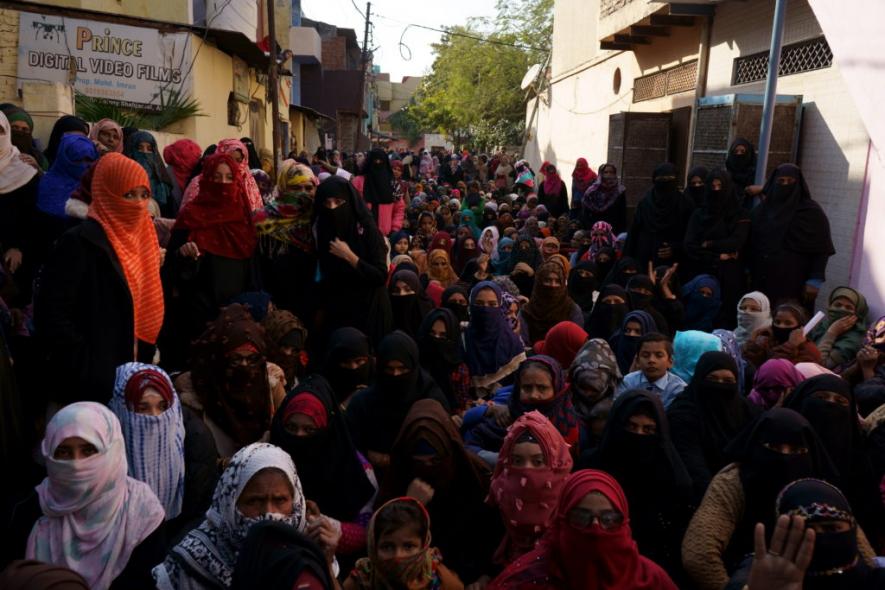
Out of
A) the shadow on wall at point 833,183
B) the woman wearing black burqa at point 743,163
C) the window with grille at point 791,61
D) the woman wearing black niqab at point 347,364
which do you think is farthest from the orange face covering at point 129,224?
the window with grille at point 791,61

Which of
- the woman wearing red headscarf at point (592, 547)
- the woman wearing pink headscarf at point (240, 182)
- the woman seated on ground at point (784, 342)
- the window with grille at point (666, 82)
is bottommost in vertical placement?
the woman wearing red headscarf at point (592, 547)

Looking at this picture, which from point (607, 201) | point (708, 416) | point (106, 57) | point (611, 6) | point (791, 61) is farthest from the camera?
point (611, 6)

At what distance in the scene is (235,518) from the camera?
7.55 feet

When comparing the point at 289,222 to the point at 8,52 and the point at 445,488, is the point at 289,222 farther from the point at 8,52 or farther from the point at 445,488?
the point at 8,52

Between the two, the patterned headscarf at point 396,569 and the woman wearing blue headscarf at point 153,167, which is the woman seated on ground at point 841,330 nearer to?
the patterned headscarf at point 396,569

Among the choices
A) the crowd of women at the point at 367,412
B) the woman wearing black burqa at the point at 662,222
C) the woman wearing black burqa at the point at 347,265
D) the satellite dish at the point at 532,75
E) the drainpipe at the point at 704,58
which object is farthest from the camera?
→ the satellite dish at the point at 532,75

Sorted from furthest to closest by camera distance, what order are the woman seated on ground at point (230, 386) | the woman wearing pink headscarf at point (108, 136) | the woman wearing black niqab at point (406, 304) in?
the woman wearing pink headscarf at point (108, 136)
the woman wearing black niqab at point (406, 304)
the woman seated on ground at point (230, 386)

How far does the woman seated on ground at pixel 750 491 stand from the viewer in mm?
2697

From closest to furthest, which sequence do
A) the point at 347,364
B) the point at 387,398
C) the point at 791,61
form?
the point at 387,398 < the point at 347,364 < the point at 791,61

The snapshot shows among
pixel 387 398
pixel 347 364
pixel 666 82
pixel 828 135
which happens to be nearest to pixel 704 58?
pixel 666 82

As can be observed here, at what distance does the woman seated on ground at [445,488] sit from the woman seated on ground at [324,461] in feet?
0.32

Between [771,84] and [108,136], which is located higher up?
[771,84]

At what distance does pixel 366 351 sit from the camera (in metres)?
3.83

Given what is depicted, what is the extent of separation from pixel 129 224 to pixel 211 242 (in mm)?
809
